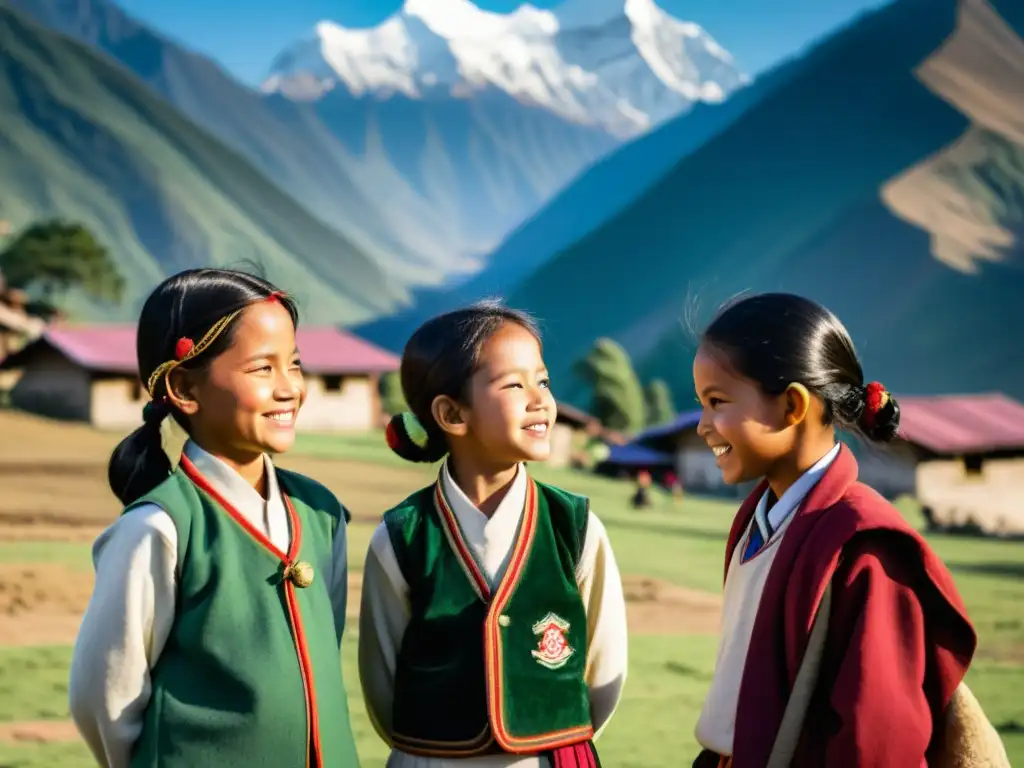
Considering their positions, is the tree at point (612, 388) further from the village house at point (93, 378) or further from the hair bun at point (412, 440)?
the hair bun at point (412, 440)

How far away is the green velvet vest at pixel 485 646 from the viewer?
8.84 ft

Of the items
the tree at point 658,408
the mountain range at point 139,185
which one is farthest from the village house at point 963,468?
the mountain range at point 139,185

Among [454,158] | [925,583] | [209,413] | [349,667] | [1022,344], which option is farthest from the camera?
[454,158]

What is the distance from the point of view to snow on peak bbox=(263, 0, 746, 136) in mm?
114875

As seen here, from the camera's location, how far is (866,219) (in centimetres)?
5669

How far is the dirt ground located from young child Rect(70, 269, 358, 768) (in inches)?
258

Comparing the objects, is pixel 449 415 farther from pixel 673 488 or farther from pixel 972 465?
pixel 972 465

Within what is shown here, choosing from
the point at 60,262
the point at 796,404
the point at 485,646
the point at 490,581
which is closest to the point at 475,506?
the point at 490,581

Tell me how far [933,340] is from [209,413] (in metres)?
50.2

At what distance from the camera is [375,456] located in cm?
2169

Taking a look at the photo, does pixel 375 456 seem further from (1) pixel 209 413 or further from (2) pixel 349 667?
(1) pixel 209 413

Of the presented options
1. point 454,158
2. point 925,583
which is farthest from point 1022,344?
point 454,158

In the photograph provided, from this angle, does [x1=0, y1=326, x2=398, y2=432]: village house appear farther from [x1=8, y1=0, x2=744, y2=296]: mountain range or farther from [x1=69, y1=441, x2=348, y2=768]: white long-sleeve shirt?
[x1=8, y1=0, x2=744, y2=296]: mountain range

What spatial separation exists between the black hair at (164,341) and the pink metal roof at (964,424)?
850 inches
